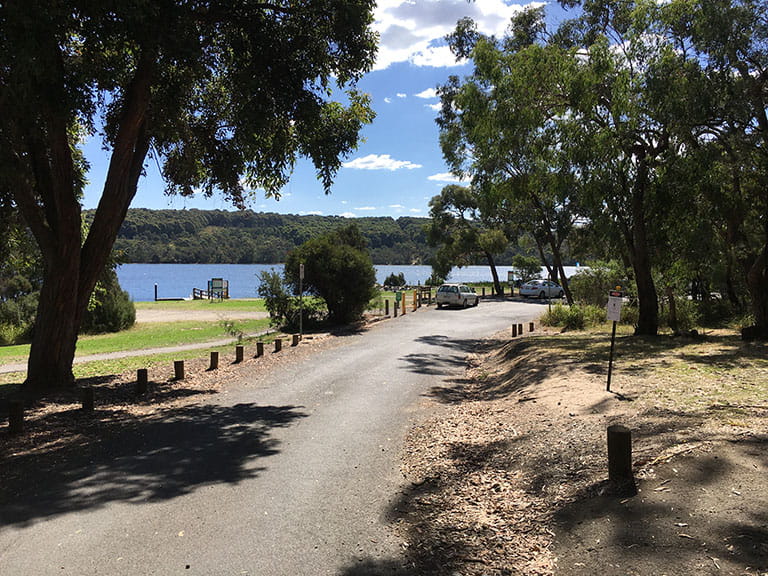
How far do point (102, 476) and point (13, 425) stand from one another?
2916 millimetres

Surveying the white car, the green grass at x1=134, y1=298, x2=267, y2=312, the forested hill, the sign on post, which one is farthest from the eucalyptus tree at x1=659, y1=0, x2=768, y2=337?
the forested hill

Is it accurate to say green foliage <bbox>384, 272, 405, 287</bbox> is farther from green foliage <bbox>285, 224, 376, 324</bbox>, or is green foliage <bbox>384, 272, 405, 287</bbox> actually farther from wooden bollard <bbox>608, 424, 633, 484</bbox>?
wooden bollard <bbox>608, 424, 633, 484</bbox>

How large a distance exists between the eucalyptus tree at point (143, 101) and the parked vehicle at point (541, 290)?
1240 inches

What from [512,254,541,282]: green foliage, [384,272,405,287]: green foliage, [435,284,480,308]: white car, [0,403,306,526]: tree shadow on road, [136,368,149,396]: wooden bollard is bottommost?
[0,403,306,526]: tree shadow on road

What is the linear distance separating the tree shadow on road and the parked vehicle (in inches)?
1393

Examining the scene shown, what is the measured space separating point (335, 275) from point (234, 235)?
5890 inches

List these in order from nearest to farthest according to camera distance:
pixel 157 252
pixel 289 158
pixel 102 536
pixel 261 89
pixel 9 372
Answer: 1. pixel 102 536
2. pixel 261 89
3. pixel 289 158
4. pixel 9 372
5. pixel 157 252

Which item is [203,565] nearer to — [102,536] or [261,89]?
[102,536]

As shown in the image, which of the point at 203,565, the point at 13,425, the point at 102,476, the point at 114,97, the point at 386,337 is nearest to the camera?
the point at 203,565

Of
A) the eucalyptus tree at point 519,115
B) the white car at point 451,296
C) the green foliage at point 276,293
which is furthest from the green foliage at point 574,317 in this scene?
the green foliage at point 276,293

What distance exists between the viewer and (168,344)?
20094mm

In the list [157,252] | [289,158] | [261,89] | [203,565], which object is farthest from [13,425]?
[157,252]

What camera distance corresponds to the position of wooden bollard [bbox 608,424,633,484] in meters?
4.60

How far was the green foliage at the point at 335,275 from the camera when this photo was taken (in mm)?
22500
